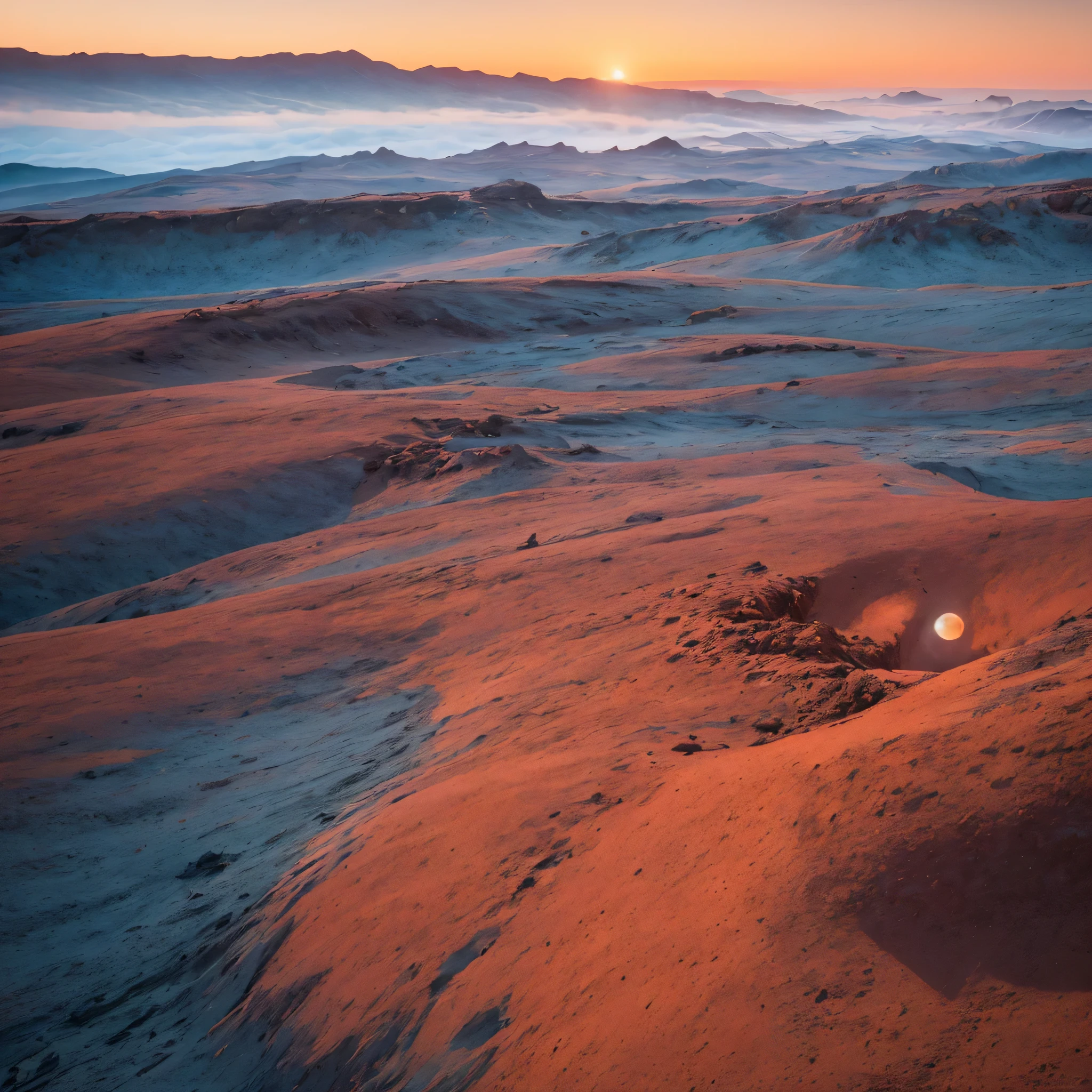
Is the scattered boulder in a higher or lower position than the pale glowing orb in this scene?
higher

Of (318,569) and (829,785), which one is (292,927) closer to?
(829,785)

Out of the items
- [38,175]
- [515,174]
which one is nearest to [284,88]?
[38,175]

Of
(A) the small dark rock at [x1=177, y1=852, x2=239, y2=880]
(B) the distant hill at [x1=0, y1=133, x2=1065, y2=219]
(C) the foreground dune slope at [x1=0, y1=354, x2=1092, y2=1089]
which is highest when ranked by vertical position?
(B) the distant hill at [x1=0, y1=133, x2=1065, y2=219]

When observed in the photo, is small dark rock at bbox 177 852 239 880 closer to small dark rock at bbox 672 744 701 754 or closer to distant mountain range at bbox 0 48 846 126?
small dark rock at bbox 672 744 701 754

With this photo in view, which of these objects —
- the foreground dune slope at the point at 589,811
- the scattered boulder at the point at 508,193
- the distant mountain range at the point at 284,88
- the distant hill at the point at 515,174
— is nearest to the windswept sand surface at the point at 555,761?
the foreground dune slope at the point at 589,811

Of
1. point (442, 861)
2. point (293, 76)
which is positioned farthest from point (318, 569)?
point (293, 76)

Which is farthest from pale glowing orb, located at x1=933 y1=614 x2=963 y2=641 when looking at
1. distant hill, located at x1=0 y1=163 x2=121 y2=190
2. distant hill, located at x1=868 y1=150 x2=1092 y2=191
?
distant hill, located at x1=0 y1=163 x2=121 y2=190
